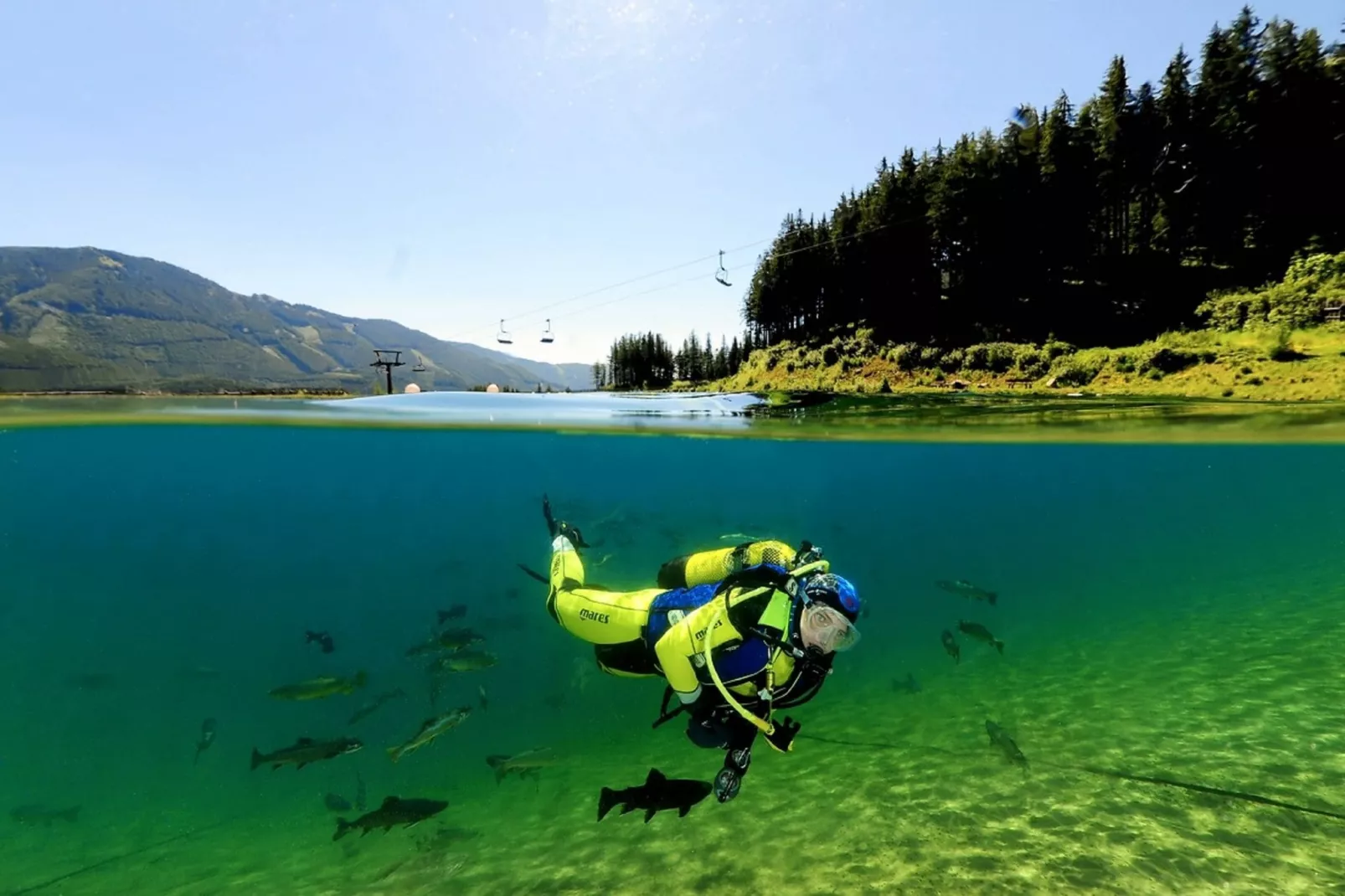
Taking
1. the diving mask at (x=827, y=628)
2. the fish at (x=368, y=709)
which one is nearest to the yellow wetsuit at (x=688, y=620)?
the diving mask at (x=827, y=628)

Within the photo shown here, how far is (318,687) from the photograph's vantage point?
7.14 m

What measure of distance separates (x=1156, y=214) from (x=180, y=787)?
195ft

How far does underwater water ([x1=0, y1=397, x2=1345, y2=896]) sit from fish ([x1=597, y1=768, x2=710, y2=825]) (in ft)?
7.00

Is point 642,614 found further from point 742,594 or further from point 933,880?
point 933,880

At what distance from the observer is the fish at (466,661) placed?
7.69m

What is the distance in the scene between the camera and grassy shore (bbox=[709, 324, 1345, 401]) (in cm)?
2106

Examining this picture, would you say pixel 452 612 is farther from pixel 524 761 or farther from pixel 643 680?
pixel 643 680

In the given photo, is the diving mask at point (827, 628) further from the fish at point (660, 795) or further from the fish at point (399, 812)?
the fish at point (399, 812)

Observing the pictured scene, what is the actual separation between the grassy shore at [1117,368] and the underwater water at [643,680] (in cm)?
259

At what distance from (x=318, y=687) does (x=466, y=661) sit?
1621 mm

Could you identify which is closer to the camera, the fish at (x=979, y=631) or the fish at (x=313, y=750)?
the fish at (x=313, y=750)

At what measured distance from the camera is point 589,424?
65.6ft

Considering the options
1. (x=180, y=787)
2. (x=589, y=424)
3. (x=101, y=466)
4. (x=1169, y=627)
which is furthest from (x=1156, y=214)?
(x=101, y=466)

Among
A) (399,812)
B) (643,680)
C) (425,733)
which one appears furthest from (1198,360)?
(399,812)
